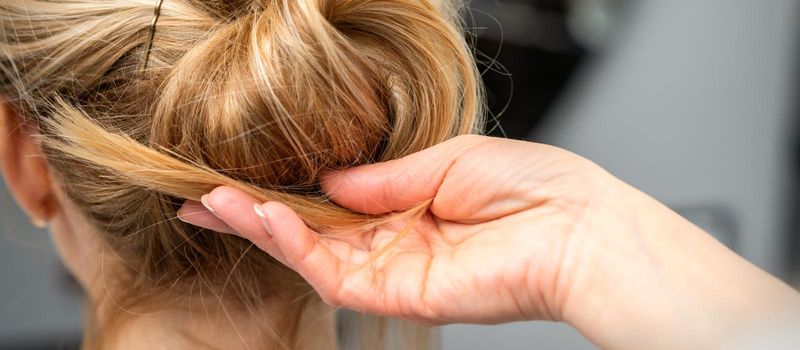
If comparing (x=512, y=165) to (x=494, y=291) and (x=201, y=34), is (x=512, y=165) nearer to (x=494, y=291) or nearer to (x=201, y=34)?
(x=494, y=291)

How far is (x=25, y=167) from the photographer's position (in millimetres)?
841

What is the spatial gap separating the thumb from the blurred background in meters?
1.03

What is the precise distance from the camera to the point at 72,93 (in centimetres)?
73

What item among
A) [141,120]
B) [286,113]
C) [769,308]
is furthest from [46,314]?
[769,308]

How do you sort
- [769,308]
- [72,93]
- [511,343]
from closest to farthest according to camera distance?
[769,308] < [72,93] < [511,343]

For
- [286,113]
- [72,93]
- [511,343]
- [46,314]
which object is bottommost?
[46,314]

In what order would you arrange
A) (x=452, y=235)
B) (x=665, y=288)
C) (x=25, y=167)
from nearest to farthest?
(x=665, y=288), (x=452, y=235), (x=25, y=167)

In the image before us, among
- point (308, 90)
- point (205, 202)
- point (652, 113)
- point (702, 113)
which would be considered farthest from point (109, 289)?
point (702, 113)

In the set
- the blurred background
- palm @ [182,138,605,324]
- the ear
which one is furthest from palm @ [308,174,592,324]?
the blurred background

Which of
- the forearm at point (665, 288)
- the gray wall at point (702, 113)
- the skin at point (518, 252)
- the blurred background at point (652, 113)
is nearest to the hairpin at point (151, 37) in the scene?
the skin at point (518, 252)

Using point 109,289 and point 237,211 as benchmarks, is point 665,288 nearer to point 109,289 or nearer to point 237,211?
point 237,211

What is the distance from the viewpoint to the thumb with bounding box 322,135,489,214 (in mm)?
709

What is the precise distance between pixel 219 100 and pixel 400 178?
0.18m

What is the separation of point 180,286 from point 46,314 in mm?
1106
